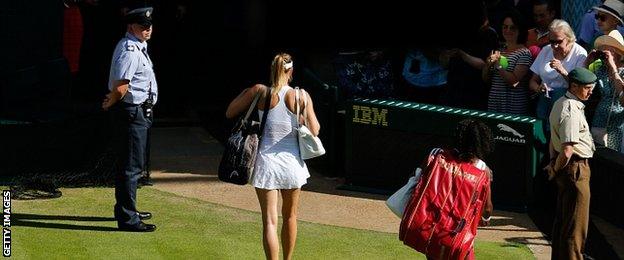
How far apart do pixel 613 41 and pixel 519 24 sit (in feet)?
4.80

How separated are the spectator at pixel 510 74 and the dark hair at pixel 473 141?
14.8ft

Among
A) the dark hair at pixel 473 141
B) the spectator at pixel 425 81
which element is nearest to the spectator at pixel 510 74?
the spectator at pixel 425 81

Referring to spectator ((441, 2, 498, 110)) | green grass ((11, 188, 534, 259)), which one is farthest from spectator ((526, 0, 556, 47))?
green grass ((11, 188, 534, 259))

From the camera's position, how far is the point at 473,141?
27.7 feet

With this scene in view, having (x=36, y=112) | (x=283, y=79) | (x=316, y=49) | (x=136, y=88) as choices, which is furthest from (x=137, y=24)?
(x=316, y=49)

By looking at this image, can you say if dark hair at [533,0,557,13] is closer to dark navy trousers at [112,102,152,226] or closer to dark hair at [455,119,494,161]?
dark navy trousers at [112,102,152,226]

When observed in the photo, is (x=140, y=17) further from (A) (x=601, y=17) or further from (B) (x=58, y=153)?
(A) (x=601, y=17)

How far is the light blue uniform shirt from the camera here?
10883mm

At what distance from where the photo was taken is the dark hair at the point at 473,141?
27.7 feet

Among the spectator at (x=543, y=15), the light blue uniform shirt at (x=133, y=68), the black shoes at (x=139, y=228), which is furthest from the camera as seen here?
the spectator at (x=543, y=15)

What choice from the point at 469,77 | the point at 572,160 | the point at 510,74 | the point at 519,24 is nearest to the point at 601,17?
the point at 519,24

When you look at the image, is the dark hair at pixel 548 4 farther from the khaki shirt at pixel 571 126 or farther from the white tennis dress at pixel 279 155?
the white tennis dress at pixel 279 155

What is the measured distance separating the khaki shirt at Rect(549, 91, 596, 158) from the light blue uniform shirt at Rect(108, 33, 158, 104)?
3.48 m

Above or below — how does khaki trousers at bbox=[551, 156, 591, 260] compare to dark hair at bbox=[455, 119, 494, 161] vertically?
below
